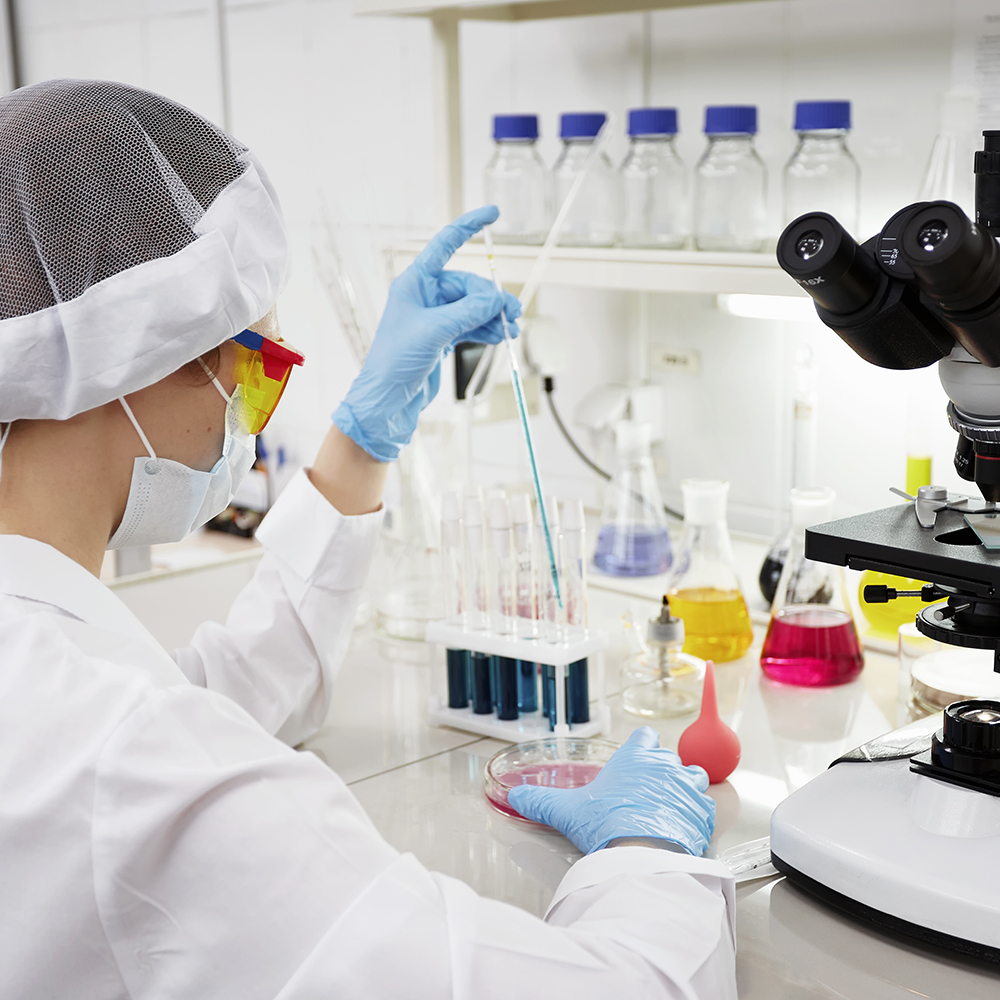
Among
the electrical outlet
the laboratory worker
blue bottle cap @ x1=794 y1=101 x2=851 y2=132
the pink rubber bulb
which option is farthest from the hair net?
the electrical outlet

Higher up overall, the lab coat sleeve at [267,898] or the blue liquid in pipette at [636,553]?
the lab coat sleeve at [267,898]

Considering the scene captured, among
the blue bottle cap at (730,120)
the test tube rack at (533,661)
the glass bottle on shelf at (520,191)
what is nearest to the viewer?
the test tube rack at (533,661)

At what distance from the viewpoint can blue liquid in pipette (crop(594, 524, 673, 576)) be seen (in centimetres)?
199

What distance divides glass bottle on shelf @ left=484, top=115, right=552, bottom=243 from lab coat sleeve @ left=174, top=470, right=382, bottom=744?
666mm

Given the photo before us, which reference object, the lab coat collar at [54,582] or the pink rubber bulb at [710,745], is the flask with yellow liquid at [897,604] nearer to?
the pink rubber bulb at [710,745]

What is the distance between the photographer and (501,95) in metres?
2.42

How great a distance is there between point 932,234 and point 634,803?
0.54 meters

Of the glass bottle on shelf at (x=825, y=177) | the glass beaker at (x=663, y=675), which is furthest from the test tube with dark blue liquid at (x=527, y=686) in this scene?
the glass bottle on shelf at (x=825, y=177)

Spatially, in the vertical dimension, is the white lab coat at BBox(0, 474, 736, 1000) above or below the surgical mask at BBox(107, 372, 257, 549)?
below

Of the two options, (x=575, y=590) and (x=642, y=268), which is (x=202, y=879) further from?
(x=642, y=268)

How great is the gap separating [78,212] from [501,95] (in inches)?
69.5

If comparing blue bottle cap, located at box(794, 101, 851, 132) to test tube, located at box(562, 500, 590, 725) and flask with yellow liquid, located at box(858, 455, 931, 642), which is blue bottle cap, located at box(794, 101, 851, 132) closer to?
flask with yellow liquid, located at box(858, 455, 931, 642)

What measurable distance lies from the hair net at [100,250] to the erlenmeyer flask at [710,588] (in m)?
0.91

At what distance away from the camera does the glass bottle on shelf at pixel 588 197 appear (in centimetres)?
181
